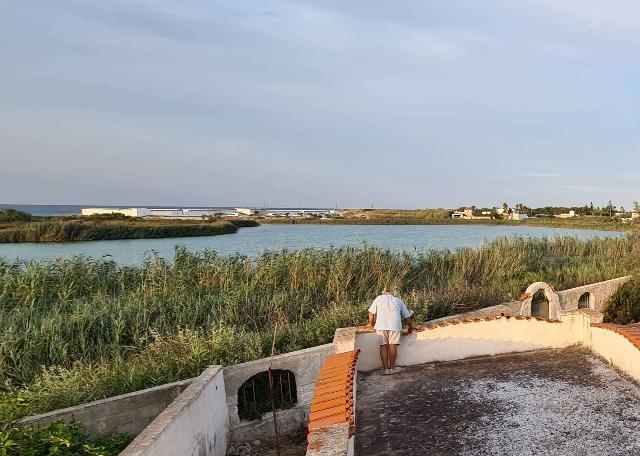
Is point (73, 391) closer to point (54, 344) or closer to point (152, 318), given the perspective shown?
point (54, 344)

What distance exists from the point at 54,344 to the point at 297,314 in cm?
436

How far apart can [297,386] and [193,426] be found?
2161 millimetres

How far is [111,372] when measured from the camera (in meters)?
5.88

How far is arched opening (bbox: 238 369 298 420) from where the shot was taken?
6.32 metres

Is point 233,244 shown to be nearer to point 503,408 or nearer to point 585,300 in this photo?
point 585,300

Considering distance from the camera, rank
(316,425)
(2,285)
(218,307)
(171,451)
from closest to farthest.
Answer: (316,425), (171,451), (218,307), (2,285)

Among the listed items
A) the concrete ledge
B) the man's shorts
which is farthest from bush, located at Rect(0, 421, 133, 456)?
the man's shorts

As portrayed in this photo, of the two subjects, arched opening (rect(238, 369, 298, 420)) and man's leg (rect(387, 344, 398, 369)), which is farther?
arched opening (rect(238, 369, 298, 420))

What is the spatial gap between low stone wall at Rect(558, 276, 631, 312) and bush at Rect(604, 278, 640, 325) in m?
0.19

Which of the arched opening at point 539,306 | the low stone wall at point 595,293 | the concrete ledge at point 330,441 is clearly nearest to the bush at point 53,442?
the concrete ledge at point 330,441

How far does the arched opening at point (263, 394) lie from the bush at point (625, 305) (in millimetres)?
8734

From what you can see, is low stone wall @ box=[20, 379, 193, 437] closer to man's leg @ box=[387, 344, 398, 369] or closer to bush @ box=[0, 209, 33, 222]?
man's leg @ box=[387, 344, 398, 369]

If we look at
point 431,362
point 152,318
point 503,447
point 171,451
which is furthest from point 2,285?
point 503,447

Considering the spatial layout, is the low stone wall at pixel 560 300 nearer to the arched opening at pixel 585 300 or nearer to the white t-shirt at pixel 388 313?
the arched opening at pixel 585 300
